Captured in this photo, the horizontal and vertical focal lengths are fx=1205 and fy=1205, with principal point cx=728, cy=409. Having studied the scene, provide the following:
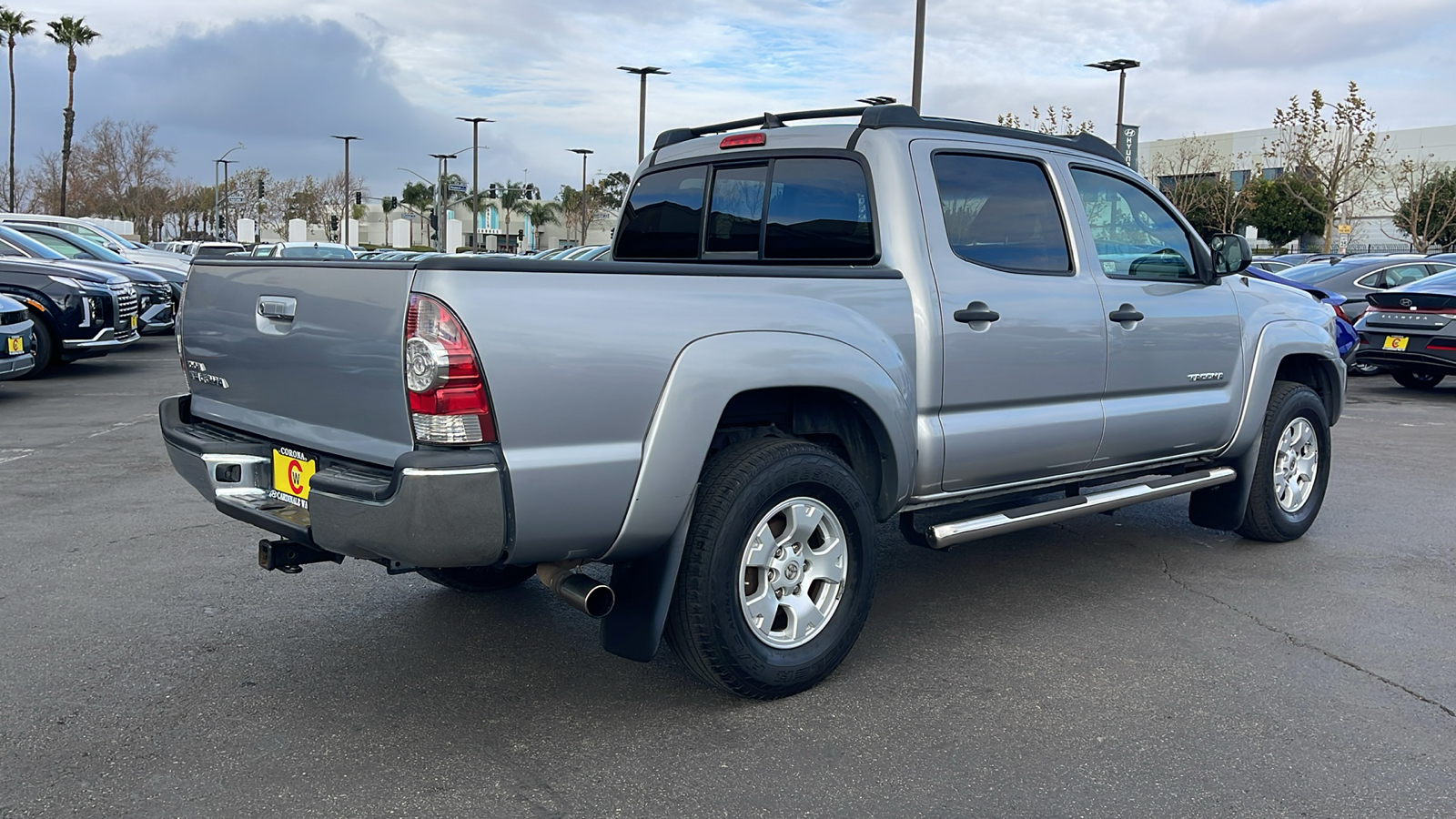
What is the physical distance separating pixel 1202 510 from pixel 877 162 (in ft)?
9.64

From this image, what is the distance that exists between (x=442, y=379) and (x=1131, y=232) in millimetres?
3488

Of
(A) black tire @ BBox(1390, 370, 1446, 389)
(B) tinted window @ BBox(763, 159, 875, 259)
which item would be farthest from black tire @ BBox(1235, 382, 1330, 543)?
(A) black tire @ BBox(1390, 370, 1446, 389)

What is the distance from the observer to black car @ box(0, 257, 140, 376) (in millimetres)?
12992

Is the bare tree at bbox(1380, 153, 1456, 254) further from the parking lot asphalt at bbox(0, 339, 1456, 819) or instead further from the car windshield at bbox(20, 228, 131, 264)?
the parking lot asphalt at bbox(0, 339, 1456, 819)

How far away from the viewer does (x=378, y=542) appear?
3.32 meters

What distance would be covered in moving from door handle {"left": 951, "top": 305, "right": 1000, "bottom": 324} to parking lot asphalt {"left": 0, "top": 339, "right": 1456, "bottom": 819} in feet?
4.05

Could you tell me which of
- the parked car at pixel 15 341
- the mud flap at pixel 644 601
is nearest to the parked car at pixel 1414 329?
the mud flap at pixel 644 601

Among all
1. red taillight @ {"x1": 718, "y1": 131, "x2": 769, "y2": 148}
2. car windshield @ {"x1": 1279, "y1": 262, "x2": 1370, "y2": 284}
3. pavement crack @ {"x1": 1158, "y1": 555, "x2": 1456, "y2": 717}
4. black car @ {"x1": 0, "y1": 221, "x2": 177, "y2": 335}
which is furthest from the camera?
car windshield @ {"x1": 1279, "y1": 262, "x2": 1370, "y2": 284}

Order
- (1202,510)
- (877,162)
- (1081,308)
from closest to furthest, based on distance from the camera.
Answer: (877,162)
(1081,308)
(1202,510)

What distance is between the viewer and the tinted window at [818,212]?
4.59m

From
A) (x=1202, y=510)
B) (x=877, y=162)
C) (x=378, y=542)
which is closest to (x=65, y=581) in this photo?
(x=378, y=542)

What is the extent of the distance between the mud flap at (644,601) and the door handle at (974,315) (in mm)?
1326

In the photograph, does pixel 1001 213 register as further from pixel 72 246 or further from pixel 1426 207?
pixel 1426 207

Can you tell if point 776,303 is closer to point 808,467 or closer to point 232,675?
point 808,467
